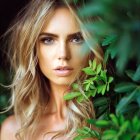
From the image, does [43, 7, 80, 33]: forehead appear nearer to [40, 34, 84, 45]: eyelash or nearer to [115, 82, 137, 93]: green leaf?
[40, 34, 84, 45]: eyelash

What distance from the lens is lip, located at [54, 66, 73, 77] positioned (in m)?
2.29

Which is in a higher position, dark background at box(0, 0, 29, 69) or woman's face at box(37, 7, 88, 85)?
dark background at box(0, 0, 29, 69)

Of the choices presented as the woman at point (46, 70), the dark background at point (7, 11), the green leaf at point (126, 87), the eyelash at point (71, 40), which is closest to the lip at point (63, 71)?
the woman at point (46, 70)

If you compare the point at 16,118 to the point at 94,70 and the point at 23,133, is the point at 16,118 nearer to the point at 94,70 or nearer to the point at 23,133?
the point at 23,133

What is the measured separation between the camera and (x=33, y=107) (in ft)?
8.75

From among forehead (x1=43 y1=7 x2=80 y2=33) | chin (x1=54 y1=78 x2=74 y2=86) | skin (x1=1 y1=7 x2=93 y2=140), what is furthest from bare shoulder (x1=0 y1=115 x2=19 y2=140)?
forehead (x1=43 y1=7 x2=80 y2=33)

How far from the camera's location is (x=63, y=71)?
2297 mm

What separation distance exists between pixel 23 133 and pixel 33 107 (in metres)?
0.18

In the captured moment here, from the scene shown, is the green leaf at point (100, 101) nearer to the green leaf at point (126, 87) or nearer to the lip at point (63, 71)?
the lip at point (63, 71)

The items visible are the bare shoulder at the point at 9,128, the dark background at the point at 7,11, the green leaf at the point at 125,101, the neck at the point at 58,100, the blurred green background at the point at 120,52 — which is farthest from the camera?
the dark background at the point at 7,11

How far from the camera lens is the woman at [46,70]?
2.30 m

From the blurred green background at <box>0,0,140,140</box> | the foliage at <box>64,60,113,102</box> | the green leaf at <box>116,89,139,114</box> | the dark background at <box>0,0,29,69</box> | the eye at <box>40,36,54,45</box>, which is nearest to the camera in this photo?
the blurred green background at <box>0,0,140,140</box>

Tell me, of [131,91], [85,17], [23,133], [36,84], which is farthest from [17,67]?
[131,91]

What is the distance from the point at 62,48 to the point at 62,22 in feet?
0.51
